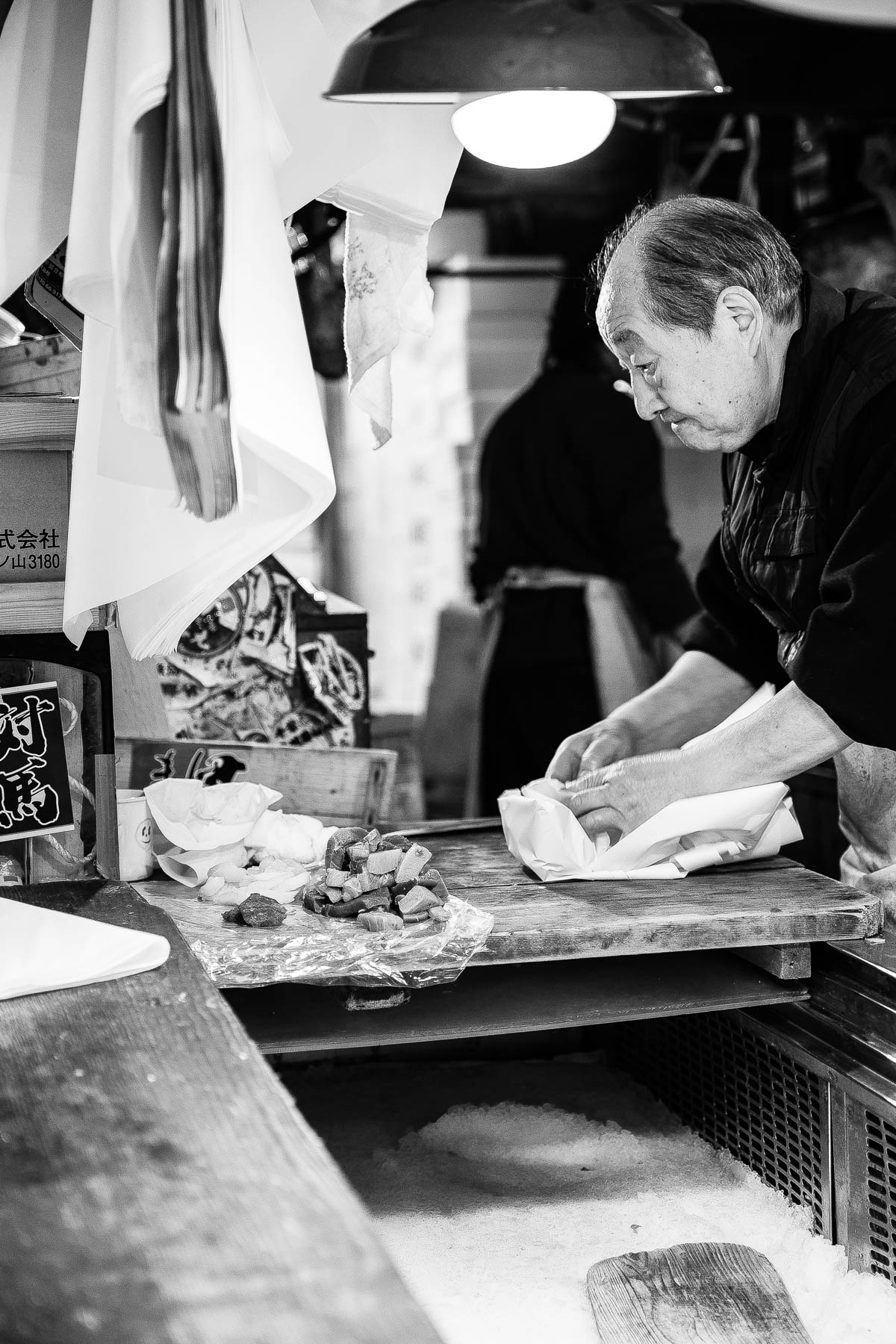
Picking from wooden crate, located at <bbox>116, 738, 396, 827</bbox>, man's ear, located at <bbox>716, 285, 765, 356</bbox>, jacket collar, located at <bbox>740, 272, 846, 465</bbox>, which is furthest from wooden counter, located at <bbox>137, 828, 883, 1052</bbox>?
man's ear, located at <bbox>716, 285, 765, 356</bbox>

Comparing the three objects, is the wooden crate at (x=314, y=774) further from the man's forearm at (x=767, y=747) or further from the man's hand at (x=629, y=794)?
the man's forearm at (x=767, y=747)

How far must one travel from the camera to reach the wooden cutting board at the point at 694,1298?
5.21 feet

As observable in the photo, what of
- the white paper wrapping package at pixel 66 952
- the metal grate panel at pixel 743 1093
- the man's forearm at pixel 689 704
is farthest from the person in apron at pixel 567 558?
the white paper wrapping package at pixel 66 952

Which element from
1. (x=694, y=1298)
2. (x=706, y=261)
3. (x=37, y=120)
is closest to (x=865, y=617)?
(x=706, y=261)

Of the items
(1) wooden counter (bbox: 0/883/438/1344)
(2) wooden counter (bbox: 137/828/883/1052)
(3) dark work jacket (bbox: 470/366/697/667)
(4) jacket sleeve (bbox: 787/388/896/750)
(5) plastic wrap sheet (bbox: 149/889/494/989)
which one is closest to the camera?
(1) wooden counter (bbox: 0/883/438/1344)

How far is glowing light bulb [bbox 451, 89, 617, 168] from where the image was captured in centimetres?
192

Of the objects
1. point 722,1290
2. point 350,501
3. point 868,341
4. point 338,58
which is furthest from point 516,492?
point 350,501

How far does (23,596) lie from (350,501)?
6.38 meters

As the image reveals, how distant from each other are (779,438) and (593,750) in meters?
0.67

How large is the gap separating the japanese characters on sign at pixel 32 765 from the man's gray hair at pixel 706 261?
3.62ft

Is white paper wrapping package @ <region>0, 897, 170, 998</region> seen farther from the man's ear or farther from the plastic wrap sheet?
the man's ear

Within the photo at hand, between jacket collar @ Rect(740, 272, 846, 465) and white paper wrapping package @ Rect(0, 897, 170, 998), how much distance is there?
1283 millimetres

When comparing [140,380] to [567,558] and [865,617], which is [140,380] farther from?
[567,558]

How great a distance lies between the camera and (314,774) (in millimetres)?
2562
